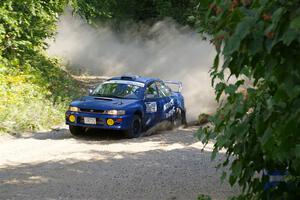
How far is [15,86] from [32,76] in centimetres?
163

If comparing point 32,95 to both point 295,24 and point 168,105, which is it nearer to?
point 168,105

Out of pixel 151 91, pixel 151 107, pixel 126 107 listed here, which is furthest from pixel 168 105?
pixel 126 107

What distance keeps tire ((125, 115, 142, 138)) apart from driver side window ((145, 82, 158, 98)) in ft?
2.66

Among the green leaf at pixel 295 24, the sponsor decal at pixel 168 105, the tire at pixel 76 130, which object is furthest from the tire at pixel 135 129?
the green leaf at pixel 295 24

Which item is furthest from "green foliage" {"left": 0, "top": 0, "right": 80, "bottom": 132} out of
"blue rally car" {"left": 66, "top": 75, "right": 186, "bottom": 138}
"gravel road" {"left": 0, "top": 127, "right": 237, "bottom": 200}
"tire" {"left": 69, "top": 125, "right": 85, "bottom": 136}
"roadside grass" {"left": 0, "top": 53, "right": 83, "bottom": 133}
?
"blue rally car" {"left": 66, "top": 75, "right": 186, "bottom": 138}

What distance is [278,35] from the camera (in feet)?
7.25

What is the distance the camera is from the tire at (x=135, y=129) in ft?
42.3

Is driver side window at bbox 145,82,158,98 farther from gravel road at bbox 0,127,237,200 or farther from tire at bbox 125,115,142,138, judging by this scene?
gravel road at bbox 0,127,237,200

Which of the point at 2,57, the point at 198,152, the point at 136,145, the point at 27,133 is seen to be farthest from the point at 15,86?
the point at 198,152

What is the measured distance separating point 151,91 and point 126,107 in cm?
159

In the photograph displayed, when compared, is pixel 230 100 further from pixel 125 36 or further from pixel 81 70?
pixel 125 36

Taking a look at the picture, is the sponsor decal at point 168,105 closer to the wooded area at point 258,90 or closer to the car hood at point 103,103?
the car hood at point 103,103

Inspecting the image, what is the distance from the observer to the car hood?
41.8ft

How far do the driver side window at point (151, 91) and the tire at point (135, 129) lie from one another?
31.9 inches
